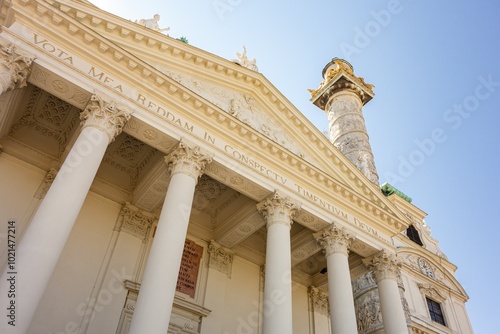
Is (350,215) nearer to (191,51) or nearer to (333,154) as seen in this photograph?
(333,154)

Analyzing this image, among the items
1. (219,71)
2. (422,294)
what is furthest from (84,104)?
(422,294)

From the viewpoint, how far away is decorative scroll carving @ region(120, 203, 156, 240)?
12.8 metres

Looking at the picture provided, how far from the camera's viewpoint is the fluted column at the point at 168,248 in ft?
25.8

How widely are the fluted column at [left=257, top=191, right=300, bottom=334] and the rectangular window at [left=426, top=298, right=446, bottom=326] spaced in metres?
10.7

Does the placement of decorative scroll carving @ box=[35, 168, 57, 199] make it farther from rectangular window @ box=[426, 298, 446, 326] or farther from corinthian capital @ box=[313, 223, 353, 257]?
rectangular window @ box=[426, 298, 446, 326]

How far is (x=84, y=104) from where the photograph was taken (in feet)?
33.0

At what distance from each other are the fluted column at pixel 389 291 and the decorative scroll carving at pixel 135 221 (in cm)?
776

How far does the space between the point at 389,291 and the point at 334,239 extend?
2.51 m

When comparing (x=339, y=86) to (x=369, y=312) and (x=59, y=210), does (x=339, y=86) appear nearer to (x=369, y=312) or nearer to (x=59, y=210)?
(x=369, y=312)

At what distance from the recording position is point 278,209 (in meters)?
12.0

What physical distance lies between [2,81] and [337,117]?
776 inches

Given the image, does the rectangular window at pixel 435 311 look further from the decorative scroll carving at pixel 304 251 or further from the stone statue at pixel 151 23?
the stone statue at pixel 151 23

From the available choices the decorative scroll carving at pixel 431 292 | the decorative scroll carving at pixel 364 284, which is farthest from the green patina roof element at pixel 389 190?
the decorative scroll carving at pixel 364 284

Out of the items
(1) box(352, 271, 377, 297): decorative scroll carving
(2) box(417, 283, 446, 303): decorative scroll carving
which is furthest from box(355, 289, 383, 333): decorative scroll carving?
(2) box(417, 283, 446, 303): decorative scroll carving
